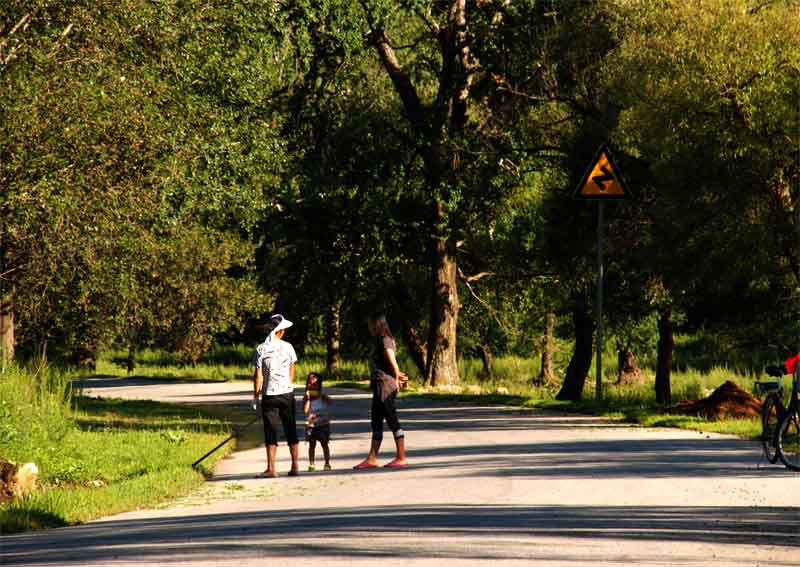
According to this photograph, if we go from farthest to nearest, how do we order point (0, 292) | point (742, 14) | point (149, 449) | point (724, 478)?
point (0, 292), point (742, 14), point (149, 449), point (724, 478)

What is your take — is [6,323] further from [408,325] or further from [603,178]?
[603,178]

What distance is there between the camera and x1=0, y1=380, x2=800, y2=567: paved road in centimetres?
1120

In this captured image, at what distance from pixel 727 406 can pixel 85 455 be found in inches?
444

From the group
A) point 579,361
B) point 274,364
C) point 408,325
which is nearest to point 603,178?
point 274,364

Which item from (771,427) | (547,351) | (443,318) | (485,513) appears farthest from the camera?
(547,351)

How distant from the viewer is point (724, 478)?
56.2 feet

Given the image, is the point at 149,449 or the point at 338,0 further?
the point at 338,0

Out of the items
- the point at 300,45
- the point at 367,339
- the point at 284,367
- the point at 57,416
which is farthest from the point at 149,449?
the point at 367,339

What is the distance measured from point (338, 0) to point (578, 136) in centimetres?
623

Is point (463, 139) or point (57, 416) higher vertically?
point (463, 139)

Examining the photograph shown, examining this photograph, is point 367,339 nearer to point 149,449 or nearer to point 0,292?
point 0,292

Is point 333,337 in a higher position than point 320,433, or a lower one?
higher

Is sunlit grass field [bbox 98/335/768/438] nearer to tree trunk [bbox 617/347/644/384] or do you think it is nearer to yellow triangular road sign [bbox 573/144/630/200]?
tree trunk [bbox 617/347/644/384]

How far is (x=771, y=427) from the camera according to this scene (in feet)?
62.8
